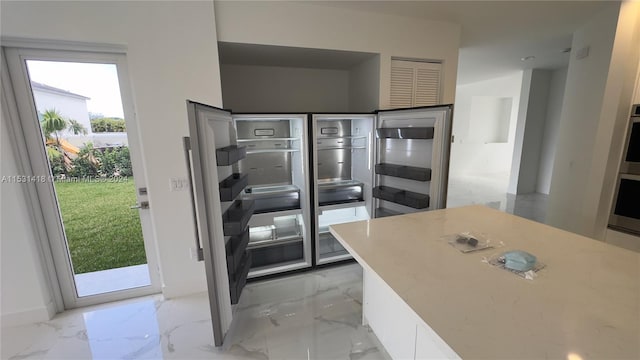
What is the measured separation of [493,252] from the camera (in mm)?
1202

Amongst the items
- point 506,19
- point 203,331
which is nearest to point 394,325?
point 203,331

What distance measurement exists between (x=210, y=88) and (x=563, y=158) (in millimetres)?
4269

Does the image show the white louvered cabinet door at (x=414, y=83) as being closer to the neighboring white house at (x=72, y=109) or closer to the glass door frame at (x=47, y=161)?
the glass door frame at (x=47, y=161)

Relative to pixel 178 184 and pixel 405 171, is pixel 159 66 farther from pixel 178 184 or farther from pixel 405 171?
pixel 405 171

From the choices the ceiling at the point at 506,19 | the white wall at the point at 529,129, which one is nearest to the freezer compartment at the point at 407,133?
the ceiling at the point at 506,19

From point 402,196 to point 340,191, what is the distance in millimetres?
762

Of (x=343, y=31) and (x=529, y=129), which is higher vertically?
(x=343, y=31)

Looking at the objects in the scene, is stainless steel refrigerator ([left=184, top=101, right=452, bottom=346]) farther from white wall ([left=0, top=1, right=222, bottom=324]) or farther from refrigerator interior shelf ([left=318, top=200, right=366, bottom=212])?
white wall ([left=0, top=1, right=222, bottom=324])

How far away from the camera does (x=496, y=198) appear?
205 inches

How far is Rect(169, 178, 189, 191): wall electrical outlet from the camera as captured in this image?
216 cm

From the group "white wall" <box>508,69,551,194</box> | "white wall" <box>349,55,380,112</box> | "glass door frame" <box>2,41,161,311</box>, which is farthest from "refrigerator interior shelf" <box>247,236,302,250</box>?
"white wall" <box>508,69,551,194</box>

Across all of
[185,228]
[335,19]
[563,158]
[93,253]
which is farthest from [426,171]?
[93,253]

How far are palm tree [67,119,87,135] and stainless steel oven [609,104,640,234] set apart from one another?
465 centimetres

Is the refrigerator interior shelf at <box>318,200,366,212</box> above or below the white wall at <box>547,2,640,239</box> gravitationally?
below
